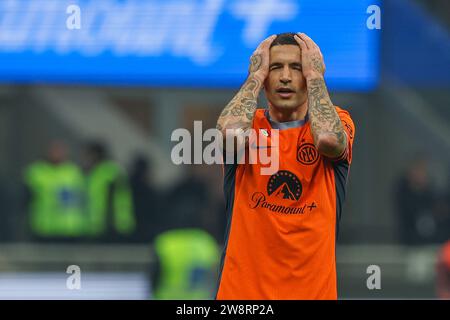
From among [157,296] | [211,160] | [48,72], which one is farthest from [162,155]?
[211,160]

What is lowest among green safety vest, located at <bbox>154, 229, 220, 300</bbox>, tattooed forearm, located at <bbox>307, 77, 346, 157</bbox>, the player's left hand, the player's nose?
green safety vest, located at <bbox>154, 229, 220, 300</bbox>

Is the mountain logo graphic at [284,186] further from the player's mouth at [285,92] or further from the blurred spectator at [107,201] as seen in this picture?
the blurred spectator at [107,201]

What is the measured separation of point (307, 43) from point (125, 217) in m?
11.2

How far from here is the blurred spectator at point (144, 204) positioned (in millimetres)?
16156

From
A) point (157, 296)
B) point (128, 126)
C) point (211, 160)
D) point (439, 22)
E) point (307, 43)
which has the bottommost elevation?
point (157, 296)

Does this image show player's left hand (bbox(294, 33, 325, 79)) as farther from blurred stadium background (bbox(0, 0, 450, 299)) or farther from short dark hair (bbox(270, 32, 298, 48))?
blurred stadium background (bbox(0, 0, 450, 299))

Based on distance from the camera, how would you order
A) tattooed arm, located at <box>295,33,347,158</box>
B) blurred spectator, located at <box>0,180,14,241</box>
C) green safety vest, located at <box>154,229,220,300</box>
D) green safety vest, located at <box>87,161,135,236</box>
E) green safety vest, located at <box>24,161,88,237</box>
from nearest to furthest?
tattooed arm, located at <box>295,33,347,158</box>, green safety vest, located at <box>154,229,220,300</box>, green safety vest, located at <box>87,161,135,236</box>, green safety vest, located at <box>24,161,88,237</box>, blurred spectator, located at <box>0,180,14,241</box>

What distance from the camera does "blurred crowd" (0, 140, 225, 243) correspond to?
16.0 metres

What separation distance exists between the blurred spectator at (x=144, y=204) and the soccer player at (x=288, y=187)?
10.9 m

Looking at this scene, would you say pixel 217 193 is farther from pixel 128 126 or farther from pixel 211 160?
pixel 211 160

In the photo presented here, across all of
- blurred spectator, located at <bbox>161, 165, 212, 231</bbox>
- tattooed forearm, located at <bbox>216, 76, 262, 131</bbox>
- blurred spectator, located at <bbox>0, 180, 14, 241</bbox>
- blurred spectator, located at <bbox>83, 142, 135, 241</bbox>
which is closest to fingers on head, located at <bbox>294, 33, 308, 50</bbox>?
tattooed forearm, located at <bbox>216, 76, 262, 131</bbox>

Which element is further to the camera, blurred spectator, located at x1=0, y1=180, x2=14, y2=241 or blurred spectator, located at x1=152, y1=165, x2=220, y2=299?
blurred spectator, located at x1=0, y1=180, x2=14, y2=241

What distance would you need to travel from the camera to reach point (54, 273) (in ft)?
50.8

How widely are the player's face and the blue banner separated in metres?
11.6
